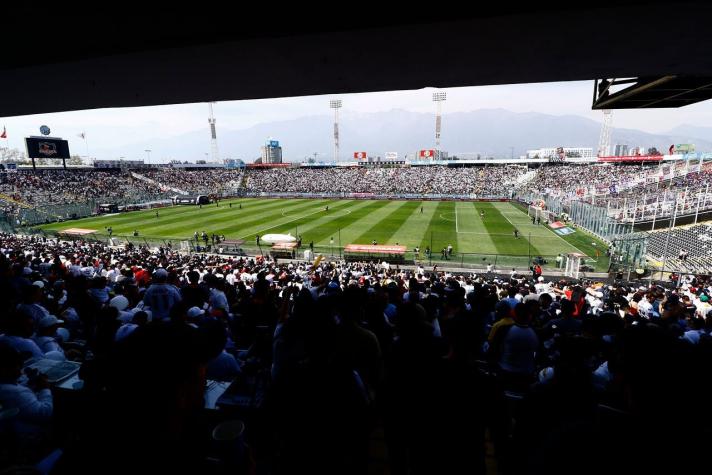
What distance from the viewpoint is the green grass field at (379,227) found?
93.3ft

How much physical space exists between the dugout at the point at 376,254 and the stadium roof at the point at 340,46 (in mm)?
18523

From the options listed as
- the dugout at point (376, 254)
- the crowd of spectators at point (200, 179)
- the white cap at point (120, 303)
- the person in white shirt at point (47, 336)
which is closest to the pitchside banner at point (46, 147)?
the crowd of spectators at point (200, 179)

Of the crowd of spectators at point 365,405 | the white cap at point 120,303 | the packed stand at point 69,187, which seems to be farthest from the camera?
the packed stand at point 69,187

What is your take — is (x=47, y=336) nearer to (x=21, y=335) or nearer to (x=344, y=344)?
→ (x=21, y=335)

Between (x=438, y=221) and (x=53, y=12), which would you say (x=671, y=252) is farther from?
(x=53, y=12)

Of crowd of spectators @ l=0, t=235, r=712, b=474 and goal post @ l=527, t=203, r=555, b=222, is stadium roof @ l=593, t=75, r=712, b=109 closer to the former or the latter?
crowd of spectators @ l=0, t=235, r=712, b=474

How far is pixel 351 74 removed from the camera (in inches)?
227

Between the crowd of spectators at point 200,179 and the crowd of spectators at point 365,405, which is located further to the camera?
the crowd of spectators at point 200,179

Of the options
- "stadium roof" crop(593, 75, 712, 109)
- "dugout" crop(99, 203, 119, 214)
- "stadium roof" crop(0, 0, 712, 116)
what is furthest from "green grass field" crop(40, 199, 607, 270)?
"stadium roof" crop(0, 0, 712, 116)

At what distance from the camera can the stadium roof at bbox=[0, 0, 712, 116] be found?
3818mm

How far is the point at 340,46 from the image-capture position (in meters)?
4.71

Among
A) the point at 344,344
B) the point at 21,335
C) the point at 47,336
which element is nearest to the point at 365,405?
the point at 344,344

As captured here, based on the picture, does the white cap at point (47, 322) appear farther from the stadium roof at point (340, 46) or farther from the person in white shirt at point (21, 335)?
the stadium roof at point (340, 46)

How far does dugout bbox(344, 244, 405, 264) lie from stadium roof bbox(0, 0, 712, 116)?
18.5 metres
